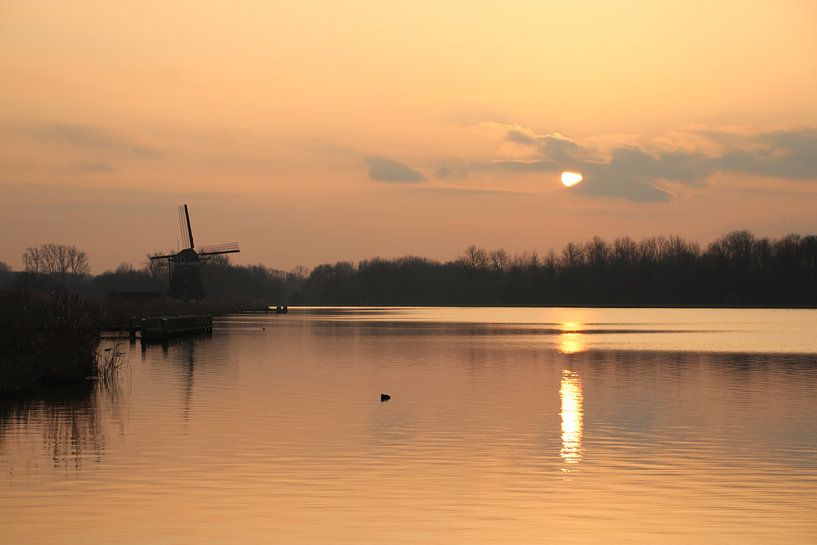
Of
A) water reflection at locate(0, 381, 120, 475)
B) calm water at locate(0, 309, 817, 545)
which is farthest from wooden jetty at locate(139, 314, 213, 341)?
water reflection at locate(0, 381, 120, 475)

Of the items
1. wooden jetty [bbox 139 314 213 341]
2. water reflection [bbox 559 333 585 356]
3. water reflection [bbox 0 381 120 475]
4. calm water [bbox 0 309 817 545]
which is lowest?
calm water [bbox 0 309 817 545]

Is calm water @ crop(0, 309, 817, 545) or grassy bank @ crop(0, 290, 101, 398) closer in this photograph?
calm water @ crop(0, 309, 817, 545)

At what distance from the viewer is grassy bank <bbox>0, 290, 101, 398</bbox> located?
33875 millimetres

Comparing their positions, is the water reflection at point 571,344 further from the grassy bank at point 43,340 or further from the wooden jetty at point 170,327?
the grassy bank at point 43,340

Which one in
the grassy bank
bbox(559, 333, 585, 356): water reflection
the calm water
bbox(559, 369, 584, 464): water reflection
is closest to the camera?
the calm water

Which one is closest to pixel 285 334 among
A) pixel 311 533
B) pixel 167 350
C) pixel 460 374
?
pixel 167 350

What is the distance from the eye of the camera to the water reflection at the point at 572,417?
2238cm

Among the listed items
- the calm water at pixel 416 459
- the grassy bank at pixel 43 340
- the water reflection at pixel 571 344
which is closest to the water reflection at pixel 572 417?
the calm water at pixel 416 459

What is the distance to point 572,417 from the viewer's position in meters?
28.8

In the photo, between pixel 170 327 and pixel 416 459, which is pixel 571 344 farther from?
pixel 416 459

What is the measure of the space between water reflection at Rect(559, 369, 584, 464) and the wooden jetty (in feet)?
117

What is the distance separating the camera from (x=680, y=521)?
15.7 metres

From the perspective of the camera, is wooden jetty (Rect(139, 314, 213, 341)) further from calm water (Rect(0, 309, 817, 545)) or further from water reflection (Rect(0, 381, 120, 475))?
water reflection (Rect(0, 381, 120, 475))

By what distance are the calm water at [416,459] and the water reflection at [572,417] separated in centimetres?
11
